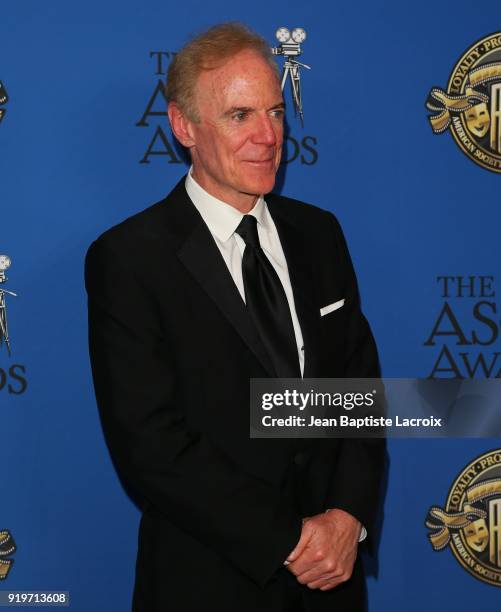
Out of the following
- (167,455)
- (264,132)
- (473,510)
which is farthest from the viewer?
(473,510)

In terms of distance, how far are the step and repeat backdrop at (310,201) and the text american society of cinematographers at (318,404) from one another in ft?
1.65

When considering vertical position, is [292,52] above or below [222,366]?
above

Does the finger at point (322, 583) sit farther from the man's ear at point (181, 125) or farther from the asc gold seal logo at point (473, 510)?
the man's ear at point (181, 125)

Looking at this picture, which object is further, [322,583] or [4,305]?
[4,305]

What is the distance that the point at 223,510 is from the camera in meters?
1.71

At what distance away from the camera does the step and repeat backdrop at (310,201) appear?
2.27 m

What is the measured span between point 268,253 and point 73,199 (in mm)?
633

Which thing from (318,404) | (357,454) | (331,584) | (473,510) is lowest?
(331,584)

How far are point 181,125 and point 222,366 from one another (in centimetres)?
57

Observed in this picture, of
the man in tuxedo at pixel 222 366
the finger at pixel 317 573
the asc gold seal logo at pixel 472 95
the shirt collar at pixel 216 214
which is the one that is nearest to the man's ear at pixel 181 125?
the man in tuxedo at pixel 222 366

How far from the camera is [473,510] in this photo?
256 centimetres

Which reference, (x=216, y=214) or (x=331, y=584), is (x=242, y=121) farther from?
(x=331, y=584)

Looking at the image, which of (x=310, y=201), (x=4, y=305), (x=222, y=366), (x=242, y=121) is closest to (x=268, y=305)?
(x=222, y=366)

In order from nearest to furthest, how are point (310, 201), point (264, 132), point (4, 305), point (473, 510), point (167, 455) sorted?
point (167, 455) → point (264, 132) → point (4, 305) → point (310, 201) → point (473, 510)
